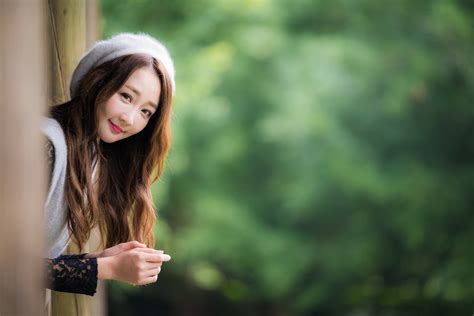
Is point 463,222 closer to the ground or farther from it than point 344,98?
closer to the ground

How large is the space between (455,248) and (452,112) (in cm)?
131

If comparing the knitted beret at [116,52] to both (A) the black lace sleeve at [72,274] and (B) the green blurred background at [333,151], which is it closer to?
(A) the black lace sleeve at [72,274]

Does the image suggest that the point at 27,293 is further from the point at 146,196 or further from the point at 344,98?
the point at 344,98

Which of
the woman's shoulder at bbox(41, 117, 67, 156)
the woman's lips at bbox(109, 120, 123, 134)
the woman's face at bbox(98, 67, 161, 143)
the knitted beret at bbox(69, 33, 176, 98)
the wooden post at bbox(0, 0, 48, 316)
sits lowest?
the wooden post at bbox(0, 0, 48, 316)

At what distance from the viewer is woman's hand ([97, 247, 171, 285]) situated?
84.4 inches

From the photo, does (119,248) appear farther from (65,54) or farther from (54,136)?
(65,54)

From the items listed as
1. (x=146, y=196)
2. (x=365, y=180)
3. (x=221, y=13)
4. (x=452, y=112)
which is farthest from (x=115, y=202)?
(x=452, y=112)

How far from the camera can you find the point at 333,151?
8055 mm

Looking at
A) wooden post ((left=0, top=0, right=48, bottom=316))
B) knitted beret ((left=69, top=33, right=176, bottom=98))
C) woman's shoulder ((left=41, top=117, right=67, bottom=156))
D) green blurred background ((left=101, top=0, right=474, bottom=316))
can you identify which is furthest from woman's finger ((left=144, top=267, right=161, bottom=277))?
green blurred background ((left=101, top=0, right=474, bottom=316))

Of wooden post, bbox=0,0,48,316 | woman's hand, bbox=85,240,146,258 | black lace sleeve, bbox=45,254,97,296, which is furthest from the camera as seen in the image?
woman's hand, bbox=85,240,146,258

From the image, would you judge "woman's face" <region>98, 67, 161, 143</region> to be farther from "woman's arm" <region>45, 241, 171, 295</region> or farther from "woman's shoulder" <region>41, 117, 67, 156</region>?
"woman's arm" <region>45, 241, 171, 295</region>

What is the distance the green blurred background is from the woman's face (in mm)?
5101

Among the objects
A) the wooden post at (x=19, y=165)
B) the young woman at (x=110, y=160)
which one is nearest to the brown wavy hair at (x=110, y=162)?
the young woman at (x=110, y=160)

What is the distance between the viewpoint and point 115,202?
234 cm
